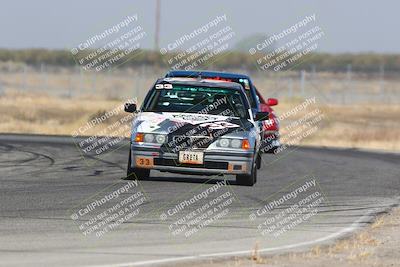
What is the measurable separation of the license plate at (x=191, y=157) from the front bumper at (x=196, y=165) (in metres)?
0.05

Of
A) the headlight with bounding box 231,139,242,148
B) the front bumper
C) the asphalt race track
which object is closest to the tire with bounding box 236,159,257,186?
the asphalt race track

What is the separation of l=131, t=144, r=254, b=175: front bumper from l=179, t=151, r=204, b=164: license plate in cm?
5

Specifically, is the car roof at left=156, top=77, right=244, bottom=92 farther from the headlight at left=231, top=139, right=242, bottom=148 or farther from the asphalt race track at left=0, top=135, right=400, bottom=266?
the headlight at left=231, top=139, right=242, bottom=148

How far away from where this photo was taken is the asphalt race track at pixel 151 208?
32.6 ft

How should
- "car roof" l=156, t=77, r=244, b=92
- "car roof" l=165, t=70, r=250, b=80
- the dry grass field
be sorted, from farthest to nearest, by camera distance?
the dry grass field
"car roof" l=165, t=70, r=250, b=80
"car roof" l=156, t=77, r=244, b=92

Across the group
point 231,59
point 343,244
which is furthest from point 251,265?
point 231,59

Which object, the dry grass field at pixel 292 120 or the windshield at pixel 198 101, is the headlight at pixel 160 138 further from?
the dry grass field at pixel 292 120

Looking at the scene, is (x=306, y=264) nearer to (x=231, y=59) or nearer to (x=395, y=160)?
(x=395, y=160)

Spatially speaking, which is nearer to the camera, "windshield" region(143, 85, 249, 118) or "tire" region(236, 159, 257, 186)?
"tire" region(236, 159, 257, 186)

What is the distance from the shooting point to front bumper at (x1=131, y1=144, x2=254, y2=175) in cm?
1556

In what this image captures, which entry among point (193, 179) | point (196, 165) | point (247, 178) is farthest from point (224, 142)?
point (193, 179)

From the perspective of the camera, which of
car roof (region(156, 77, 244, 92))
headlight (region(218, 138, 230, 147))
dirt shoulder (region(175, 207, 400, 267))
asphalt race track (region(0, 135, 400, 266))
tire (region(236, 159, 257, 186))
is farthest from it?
car roof (region(156, 77, 244, 92))

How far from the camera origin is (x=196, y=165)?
51.3 feet

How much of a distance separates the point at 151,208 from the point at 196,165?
8.35 feet
